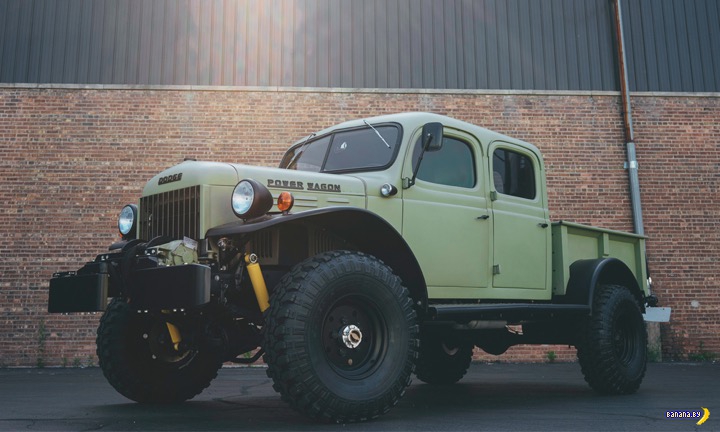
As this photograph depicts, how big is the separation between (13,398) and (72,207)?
219 inches

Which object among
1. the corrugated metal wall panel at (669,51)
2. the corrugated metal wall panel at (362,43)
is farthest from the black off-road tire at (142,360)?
the corrugated metal wall panel at (669,51)

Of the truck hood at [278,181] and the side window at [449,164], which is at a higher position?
the side window at [449,164]

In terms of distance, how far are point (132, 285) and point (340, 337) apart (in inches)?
52.7

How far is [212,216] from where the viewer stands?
15.0 feet

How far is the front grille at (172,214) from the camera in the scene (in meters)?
4.63

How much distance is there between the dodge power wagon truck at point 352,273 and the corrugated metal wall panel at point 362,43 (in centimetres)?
623

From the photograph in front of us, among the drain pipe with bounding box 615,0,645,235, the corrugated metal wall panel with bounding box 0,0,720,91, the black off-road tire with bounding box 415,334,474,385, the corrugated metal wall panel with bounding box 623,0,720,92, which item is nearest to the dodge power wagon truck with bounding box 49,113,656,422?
the black off-road tire with bounding box 415,334,474,385

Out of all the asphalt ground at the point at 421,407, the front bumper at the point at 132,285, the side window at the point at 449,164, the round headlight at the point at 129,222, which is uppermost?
the side window at the point at 449,164

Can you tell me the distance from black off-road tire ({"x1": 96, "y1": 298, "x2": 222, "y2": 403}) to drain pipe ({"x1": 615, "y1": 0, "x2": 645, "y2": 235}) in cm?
894

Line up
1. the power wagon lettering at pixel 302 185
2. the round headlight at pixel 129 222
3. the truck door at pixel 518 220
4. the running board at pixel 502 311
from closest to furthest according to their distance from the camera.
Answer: the power wagon lettering at pixel 302 185 < the running board at pixel 502 311 < the round headlight at pixel 129 222 < the truck door at pixel 518 220

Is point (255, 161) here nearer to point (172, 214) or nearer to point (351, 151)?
point (351, 151)

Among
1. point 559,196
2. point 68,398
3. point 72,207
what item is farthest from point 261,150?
point 68,398

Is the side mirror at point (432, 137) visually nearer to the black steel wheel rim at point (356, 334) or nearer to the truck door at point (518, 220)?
the truck door at point (518, 220)

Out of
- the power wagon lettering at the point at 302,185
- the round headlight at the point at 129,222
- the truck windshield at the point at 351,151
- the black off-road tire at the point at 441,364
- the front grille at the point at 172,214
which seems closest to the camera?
the front grille at the point at 172,214
